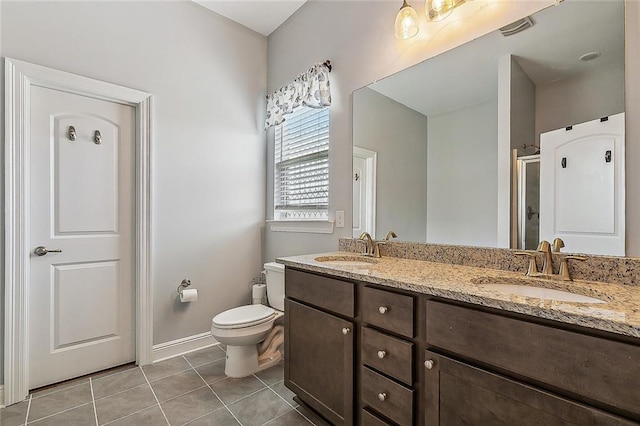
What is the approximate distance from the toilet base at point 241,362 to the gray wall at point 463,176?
58.3 inches

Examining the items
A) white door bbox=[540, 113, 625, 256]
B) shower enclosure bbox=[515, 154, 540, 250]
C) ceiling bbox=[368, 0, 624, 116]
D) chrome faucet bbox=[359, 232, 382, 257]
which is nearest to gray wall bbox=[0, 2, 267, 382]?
chrome faucet bbox=[359, 232, 382, 257]

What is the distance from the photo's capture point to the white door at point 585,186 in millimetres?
1232

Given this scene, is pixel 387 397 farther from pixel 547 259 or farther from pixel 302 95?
pixel 302 95

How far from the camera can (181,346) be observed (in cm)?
255

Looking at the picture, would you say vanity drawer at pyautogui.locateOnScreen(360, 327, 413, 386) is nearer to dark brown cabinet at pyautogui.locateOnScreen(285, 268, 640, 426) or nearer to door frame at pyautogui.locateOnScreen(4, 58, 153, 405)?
dark brown cabinet at pyautogui.locateOnScreen(285, 268, 640, 426)

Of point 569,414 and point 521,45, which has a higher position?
point 521,45

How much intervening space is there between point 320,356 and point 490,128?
1.45 meters

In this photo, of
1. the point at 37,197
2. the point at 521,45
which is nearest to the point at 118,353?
the point at 37,197

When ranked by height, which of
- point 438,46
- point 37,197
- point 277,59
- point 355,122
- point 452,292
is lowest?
point 452,292

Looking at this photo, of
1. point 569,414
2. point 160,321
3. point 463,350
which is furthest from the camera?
point 160,321

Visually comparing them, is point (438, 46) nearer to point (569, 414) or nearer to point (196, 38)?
point (569, 414)

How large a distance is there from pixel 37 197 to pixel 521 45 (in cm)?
289

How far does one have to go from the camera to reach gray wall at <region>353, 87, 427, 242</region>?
1892 mm

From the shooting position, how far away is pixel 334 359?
5.01ft
